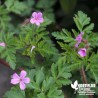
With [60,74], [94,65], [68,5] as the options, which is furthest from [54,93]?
[68,5]

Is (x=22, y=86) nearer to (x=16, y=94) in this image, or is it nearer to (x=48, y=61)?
(x=16, y=94)

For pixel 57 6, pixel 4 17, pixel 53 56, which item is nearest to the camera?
pixel 53 56

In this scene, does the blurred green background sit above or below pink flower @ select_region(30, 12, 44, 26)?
above

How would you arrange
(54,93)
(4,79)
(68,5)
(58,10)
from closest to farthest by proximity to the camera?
1. (54,93)
2. (4,79)
3. (68,5)
4. (58,10)

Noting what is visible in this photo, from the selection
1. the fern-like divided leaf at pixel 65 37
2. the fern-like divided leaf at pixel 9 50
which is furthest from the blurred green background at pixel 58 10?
the fern-like divided leaf at pixel 65 37

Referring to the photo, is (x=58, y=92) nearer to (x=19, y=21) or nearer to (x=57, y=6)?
(x=19, y=21)

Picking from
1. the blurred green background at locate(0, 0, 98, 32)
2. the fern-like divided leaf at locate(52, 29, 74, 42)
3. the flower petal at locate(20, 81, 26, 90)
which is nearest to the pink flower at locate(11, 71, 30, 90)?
the flower petal at locate(20, 81, 26, 90)

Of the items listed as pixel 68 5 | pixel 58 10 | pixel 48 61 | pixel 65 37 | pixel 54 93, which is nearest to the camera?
pixel 54 93

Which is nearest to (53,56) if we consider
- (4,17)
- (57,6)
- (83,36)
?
(83,36)

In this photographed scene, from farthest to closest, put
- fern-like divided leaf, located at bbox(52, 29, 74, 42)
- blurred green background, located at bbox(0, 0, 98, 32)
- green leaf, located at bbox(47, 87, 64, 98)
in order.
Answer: blurred green background, located at bbox(0, 0, 98, 32)
fern-like divided leaf, located at bbox(52, 29, 74, 42)
green leaf, located at bbox(47, 87, 64, 98)

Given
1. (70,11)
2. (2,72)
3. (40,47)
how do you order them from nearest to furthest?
(40,47) < (2,72) < (70,11)

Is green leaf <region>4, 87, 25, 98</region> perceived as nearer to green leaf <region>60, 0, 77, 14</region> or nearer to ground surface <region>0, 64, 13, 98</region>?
ground surface <region>0, 64, 13, 98</region>
